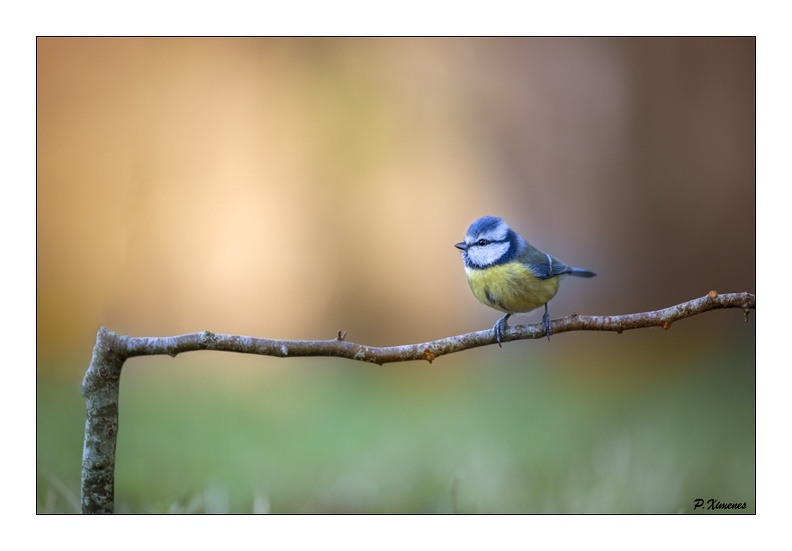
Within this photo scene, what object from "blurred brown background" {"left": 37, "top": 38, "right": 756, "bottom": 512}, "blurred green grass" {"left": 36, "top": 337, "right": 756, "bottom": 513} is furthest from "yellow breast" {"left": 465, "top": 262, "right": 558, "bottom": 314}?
"blurred green grass" {"left": 36, "top": 337, "right": 756, "bottom": 513}

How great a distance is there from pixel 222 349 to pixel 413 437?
2.72 feet

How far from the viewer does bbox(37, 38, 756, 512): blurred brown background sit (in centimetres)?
179

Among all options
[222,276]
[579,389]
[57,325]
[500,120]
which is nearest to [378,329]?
[222,276]

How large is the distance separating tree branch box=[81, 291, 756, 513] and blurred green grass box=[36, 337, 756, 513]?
0.18 metres

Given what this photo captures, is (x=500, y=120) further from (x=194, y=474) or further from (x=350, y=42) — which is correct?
(x=194, y=474)

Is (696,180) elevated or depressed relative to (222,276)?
elevated

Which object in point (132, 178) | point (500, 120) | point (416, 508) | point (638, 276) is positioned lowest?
point (416, 508)

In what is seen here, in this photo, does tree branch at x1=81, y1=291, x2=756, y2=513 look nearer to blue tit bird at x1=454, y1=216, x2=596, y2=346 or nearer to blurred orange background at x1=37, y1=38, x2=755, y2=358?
blue tit bird at x1=454, y1=216, x2=596, y2=346

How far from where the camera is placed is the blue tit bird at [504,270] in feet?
5.47

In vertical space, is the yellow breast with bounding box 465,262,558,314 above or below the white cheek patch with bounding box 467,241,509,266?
below

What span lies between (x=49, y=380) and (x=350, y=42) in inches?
48.4

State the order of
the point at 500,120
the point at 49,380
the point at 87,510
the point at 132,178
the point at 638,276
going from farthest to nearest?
the point at 500,120 → the point at 638,276 → the point at 132,178 → the point at 49,380 → the point at 87,510

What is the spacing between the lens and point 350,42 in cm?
193

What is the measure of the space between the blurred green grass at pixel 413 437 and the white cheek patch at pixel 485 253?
1.85 feet
